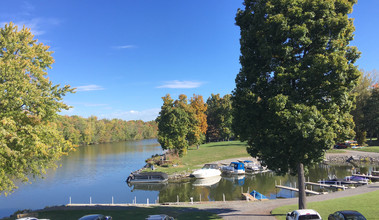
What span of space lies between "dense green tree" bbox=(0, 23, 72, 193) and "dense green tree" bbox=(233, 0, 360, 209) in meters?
13.8

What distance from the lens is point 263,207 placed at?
22062 millimetres

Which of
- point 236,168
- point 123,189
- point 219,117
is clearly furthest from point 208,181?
point 219,117

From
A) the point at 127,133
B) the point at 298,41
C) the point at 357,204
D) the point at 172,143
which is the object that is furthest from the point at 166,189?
the point at 127,133

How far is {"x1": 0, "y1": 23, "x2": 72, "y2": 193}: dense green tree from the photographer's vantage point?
14445mm

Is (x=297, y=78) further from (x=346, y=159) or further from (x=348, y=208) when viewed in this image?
(x=346, y=159)

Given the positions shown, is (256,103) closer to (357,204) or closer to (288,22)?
(288,22)

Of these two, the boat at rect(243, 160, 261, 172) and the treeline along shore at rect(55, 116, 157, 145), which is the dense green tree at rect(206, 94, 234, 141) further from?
the treeline along shore at rect(55, 116, 157, 145)

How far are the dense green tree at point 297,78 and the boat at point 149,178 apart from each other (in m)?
32.3

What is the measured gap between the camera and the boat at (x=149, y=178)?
45938 millimetres

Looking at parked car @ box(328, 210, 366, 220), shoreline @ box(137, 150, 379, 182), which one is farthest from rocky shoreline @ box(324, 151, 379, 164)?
parked car @ box(328, 210, 366, 220)

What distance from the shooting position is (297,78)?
15.5 metres

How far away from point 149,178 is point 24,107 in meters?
33.2

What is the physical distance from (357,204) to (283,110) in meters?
12.3

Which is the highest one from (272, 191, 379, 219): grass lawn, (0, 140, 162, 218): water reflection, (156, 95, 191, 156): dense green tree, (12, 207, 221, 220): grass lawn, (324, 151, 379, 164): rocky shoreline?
(156, 95, 191, 156): dense green tree
